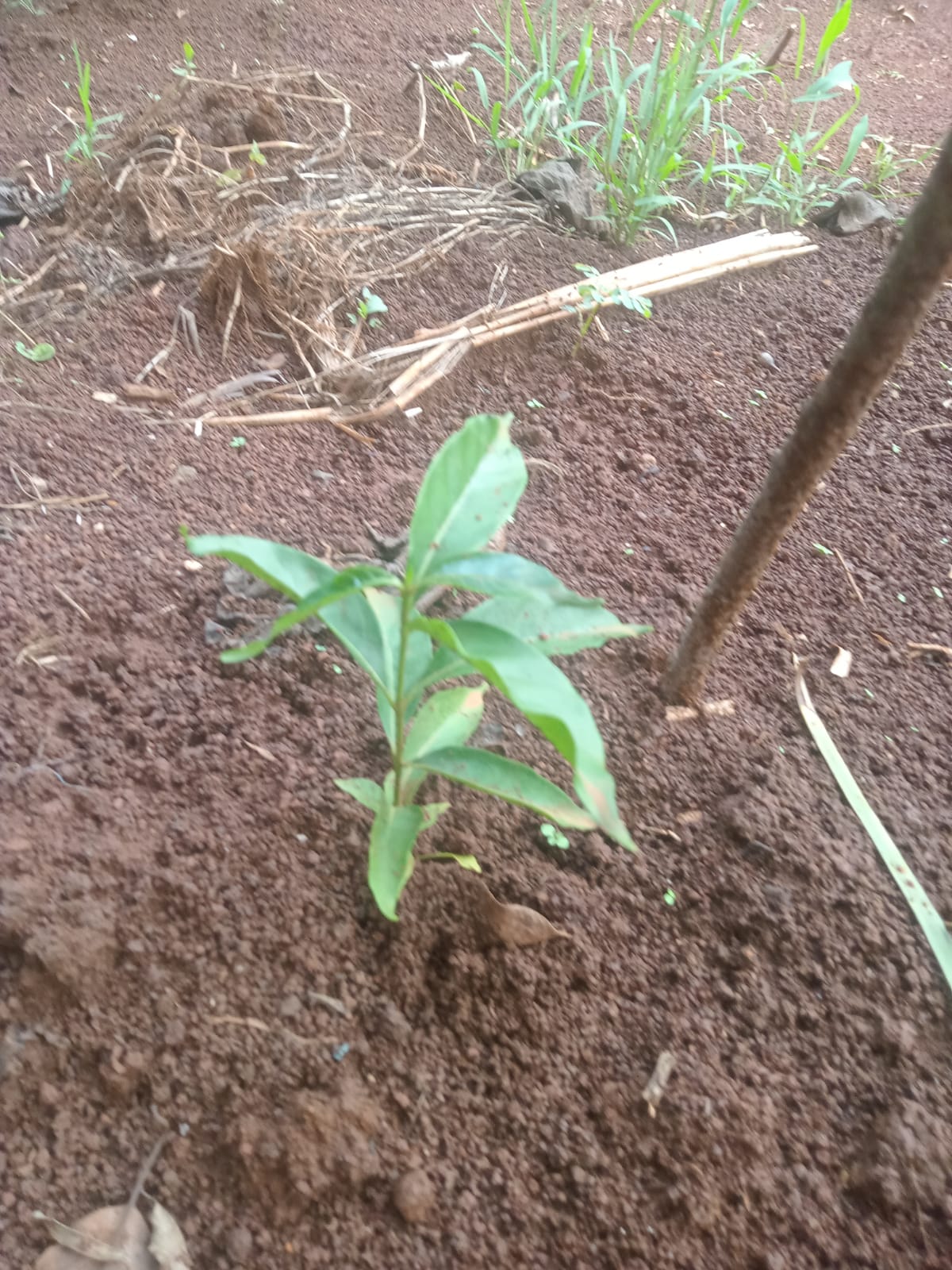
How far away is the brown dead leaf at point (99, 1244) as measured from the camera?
77 centimetres

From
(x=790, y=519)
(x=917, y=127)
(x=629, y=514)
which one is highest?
(x=917, y=127)

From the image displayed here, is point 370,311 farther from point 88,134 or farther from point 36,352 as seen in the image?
point 88,134

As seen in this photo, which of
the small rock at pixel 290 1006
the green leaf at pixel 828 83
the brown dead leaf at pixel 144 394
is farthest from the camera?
the green leaf at pixel 828 83

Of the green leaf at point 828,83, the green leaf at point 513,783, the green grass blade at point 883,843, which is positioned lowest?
the green grass blade at point 883,843

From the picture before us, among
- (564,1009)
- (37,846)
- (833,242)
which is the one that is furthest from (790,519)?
(833,242)

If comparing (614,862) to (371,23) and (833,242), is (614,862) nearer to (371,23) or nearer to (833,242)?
(833,242)

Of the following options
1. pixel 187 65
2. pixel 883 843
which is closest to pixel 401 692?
pixel 883 843

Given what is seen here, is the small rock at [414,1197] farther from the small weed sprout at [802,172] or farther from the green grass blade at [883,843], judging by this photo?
the small weed sprout at [802,172]

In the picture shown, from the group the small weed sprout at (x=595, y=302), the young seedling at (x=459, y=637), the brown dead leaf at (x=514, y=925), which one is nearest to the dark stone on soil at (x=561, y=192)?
the small weed sprout at (x=595, y=302)

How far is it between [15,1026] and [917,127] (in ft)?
11.8

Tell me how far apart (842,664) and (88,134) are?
238 cm

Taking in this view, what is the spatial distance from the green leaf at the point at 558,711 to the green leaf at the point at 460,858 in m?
0.30

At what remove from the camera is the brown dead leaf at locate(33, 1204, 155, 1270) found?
0.77 m

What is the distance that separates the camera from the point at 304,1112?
826mm
